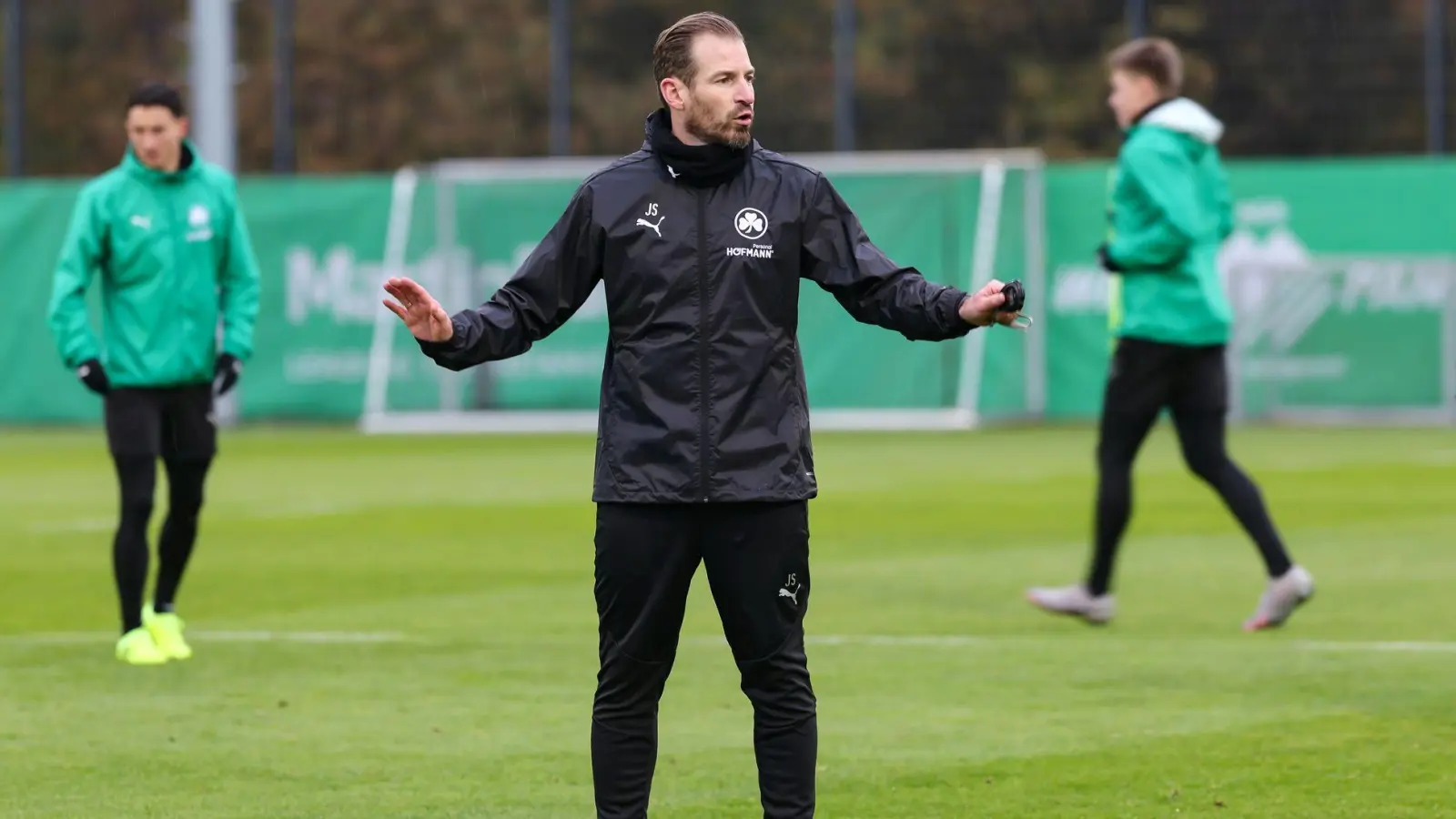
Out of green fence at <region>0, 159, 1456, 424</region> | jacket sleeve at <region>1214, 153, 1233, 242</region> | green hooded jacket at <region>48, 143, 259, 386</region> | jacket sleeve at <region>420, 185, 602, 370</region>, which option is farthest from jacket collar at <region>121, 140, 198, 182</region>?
green fence at <region>0, 159, 1456, 424</region>

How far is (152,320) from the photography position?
Result: 949 cm

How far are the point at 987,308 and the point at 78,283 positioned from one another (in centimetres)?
494

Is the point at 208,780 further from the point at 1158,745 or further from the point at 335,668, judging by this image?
the point at 1158,745

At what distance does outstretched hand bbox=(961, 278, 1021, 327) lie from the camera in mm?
5484

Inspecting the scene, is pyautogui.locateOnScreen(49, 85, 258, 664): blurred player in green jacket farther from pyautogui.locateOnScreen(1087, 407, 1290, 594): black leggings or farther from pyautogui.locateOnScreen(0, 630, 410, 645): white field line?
pyautogui.locateOnScreen(1087, 407, 1290, 594): black leggings

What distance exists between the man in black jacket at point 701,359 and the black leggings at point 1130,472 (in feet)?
14.6

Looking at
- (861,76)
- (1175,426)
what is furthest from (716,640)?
(861,76)

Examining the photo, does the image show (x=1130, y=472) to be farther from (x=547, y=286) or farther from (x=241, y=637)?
(x=547, y=286)

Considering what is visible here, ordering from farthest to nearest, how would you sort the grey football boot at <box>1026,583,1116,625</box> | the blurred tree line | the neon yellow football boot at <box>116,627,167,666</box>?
the blurred tree line
the grey football boot at <box>1026,583,1116,625</box>
the neon yellow football boot at <box>116,627,167,666</box>

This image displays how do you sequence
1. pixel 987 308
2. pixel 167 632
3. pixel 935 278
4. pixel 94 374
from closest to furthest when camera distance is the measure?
pixel 987 308
pixel 94 374
pixel 167 632
pixel 935 278

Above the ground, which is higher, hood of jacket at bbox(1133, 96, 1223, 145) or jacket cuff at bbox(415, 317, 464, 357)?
hood of jacket at bbox(1133, 96, 1223, 145)

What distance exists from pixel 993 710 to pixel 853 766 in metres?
1.04

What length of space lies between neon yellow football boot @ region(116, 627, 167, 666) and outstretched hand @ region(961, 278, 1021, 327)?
4.73m

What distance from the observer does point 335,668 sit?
9195mm
